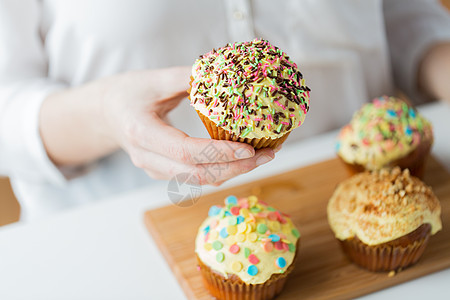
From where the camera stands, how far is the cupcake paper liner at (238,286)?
3.96ft

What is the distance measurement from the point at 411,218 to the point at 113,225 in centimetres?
82

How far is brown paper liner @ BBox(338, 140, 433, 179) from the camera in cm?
153

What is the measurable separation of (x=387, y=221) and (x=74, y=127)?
0.89m

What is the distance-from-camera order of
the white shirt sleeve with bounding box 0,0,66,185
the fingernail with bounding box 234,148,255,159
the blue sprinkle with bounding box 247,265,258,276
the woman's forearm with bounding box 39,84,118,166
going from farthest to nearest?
the white shirt sleeve with bounding box 0,0,66,185, the woman's forearm with bounding box 39,84,118,166, the blue sprinkle with bounding box 247,265,258,276, the fingernail with bounding box 234,148,255,159

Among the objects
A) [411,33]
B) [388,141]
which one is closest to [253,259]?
[388,141]

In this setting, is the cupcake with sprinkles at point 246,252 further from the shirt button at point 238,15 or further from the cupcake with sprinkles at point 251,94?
the shirt button at point 238,15

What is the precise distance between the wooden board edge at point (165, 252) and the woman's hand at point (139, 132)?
23cm

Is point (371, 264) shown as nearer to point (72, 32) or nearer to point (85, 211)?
point (85, 211)

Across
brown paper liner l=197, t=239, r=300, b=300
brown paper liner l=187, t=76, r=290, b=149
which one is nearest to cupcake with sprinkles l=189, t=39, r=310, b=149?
brown paper liner l=187, t=76, r=290, b=149

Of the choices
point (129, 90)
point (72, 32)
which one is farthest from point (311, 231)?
point (72, 32)

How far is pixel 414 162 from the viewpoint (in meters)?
1.54

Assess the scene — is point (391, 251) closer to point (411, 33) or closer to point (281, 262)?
point (281, 262)

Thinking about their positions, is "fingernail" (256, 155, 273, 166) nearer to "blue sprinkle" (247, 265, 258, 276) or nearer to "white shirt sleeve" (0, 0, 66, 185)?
"blue sprinkle" (247, 265, 258, 276)

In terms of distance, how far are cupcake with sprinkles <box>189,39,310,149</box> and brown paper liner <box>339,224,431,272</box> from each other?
353 millimetres
